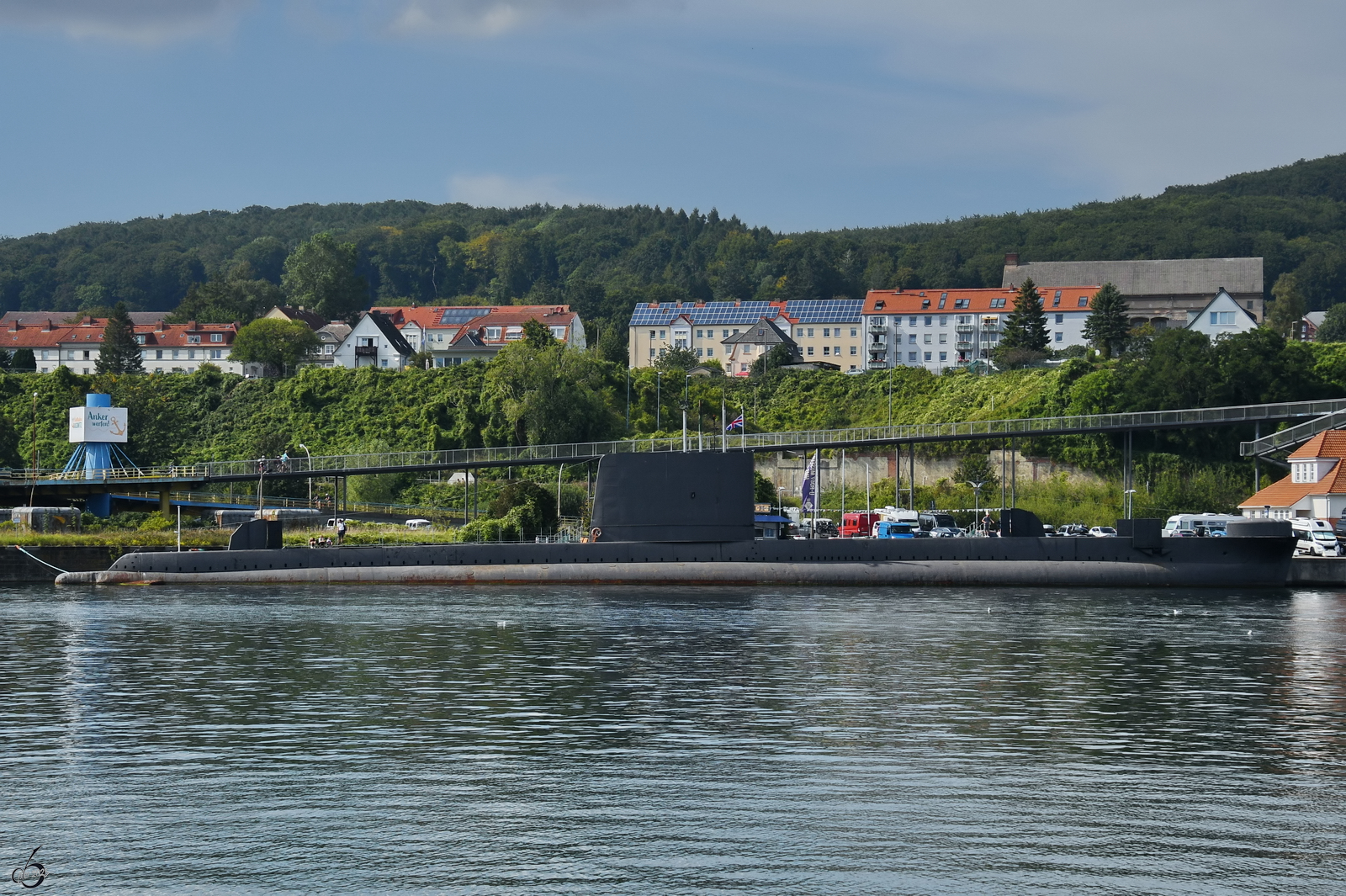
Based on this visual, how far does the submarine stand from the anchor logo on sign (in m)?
34.0

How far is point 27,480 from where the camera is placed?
72000mm

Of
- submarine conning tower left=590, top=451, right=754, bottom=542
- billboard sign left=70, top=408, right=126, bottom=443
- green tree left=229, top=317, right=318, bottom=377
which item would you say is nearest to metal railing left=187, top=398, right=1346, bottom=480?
submarine conning tower left=590, top=451, right=754, bottom=542

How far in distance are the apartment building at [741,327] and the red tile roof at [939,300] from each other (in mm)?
2493

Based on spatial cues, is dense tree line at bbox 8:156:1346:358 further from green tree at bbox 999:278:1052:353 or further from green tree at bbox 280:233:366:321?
green tree at bbox 999:278:1052:353

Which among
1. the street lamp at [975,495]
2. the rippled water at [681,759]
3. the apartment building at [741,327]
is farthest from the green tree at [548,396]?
the rippled water at [681,759]

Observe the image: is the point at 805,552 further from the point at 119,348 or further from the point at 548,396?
the point at 119,348

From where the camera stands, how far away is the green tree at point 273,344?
379ft

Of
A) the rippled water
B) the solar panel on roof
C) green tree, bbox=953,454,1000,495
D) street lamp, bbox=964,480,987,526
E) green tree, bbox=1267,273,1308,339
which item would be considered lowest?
the rippled water

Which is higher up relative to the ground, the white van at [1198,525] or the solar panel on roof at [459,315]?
the solar panel on roof at [459,315]

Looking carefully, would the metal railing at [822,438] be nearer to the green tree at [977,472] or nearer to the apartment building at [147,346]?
the green tree at [977,472]

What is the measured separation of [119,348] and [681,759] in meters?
114

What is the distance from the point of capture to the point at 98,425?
3041 inches

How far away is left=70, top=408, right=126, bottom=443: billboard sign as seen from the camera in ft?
252

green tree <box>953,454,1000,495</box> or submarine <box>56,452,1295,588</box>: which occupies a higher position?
green tree <box>953,454,1000,495</box>
